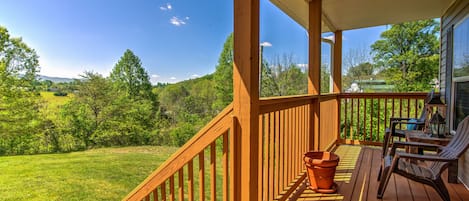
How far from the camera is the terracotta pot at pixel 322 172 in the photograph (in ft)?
8.01

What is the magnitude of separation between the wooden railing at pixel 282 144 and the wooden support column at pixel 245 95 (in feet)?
0.73

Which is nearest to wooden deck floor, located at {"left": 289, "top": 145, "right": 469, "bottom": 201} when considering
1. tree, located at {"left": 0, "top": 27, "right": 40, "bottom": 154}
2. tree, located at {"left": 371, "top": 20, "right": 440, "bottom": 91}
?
tree, located at {"left": 371, "top": 20, "right": 440, "bottom": 91}

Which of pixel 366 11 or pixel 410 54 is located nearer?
pixel 366 11

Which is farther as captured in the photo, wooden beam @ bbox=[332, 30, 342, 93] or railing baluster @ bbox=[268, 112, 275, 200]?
wooden beam @ bbox=[332, 30, 342, 93]

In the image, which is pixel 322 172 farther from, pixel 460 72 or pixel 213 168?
pixel 460 72

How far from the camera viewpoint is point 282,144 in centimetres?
232

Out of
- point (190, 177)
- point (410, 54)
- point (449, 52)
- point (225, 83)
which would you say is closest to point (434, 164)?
point (449, 52)

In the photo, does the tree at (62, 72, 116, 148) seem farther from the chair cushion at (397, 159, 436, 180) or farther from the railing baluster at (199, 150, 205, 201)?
the chair cushion at (397, 159, 436, 180)

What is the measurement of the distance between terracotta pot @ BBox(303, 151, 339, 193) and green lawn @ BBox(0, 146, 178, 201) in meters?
7.96

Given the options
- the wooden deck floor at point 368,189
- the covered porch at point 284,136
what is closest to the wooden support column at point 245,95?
the covered porch at point 284,136

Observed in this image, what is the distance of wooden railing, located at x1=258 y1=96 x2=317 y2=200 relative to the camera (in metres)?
1.96

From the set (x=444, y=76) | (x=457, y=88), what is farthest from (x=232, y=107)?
(x=444, y=76)

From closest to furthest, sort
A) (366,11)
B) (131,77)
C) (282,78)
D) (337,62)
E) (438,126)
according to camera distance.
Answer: (438,126), (366,11), (337,62), (282,78), (131,77)

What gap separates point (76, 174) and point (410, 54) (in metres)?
13.9
